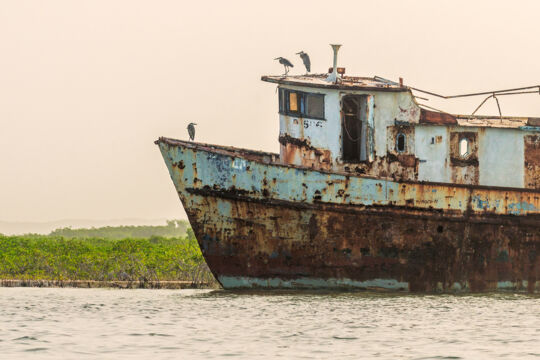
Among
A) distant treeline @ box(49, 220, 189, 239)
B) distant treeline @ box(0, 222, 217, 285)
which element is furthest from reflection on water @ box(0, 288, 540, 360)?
distant treeline @ box(49, 220, 189, 239)

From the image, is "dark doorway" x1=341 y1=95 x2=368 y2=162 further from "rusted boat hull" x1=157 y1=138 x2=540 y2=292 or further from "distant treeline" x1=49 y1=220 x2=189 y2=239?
"distant treeline" x1=49 y1=220 x2=189 y2=239

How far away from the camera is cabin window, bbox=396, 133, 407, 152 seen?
63.6ft

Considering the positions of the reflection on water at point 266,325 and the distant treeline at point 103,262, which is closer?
the reflection on water at point 266,325

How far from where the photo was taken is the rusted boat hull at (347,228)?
1839 centimetres

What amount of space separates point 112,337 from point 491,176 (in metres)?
8.83

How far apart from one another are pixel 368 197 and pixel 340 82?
246 cm

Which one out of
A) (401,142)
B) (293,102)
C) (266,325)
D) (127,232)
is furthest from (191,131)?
(127,232)

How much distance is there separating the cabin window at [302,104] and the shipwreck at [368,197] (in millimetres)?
27

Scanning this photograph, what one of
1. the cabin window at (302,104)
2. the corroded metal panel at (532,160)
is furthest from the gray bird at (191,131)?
the corroded metal panel at (532,160)

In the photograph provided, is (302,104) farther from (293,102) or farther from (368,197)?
(368,197)

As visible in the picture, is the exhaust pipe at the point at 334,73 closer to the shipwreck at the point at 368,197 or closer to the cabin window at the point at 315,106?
the shipwreck at the point at 368,197

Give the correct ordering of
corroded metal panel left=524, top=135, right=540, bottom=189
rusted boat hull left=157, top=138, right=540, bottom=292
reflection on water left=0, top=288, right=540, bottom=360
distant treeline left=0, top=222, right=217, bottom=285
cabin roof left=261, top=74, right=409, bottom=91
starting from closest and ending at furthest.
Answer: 1. reflection on water left=0, top=288, right=540, bottom=360
2. rusted boat hull left=157, top=138, right=540, bottom=292
3. cabin roof left=261, top=74, right=409, bottom=91
4. corroded metal panel left=524, top=135, right=540, bottom=189
5. distant treeline left=0, top=222, right=217, bottom=285

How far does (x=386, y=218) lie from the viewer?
18.6 metres

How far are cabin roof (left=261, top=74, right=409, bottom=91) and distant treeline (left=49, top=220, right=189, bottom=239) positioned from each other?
18487 millimetres
